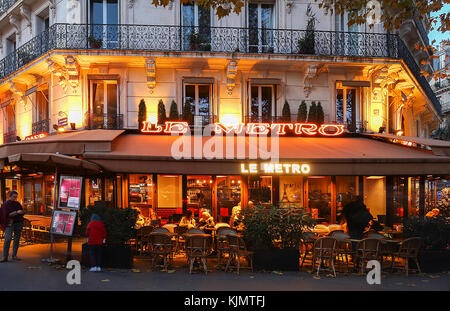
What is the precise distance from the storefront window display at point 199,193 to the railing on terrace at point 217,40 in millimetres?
4063

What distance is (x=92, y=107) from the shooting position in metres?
12.7

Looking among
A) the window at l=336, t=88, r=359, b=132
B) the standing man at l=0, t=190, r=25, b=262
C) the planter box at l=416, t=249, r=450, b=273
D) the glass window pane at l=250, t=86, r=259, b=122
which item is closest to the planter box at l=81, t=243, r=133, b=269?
the standing man at l=0, t=190, r=25, b=262

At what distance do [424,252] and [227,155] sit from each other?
4854 mm

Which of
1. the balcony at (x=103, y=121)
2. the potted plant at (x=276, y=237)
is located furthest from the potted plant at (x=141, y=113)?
the potted plant at (x=276, y=237)

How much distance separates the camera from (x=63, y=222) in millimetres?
8445

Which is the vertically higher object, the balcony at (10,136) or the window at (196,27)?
the window at (196,27)

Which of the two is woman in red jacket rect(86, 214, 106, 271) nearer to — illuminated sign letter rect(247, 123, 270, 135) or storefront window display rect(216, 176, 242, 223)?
storefront window display rect(216, 176, 242, 223)

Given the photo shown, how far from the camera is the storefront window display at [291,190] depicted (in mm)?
13062

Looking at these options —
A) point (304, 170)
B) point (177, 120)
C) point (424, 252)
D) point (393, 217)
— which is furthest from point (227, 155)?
point (393, 217)

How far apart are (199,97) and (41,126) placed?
555cm

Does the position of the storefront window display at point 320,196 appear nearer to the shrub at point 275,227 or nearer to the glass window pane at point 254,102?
the glass window pane at point 254,102

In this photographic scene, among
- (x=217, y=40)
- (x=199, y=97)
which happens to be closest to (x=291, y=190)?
(x=199, y=97)

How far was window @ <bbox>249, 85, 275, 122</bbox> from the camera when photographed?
43.3ft

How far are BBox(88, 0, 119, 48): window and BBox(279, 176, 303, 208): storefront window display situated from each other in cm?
693
